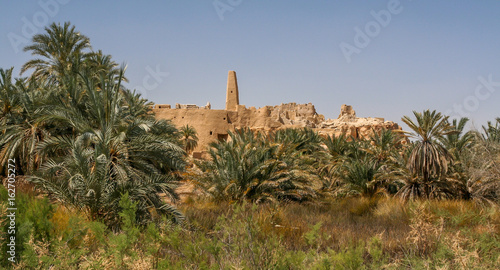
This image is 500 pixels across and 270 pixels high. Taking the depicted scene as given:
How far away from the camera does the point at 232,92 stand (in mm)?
49625

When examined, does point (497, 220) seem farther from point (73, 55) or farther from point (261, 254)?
point (73, 55)

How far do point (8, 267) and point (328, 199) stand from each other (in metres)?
11.3

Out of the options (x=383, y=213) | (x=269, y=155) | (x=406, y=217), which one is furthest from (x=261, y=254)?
(x=269, y=155)

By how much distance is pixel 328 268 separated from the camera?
3348mm

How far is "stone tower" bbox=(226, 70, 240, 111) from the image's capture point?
49.1 m

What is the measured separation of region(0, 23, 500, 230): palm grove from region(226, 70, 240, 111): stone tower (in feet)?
103

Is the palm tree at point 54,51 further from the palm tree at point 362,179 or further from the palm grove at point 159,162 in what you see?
the palm tree at point 362,179

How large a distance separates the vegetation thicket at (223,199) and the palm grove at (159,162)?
0.05 meters

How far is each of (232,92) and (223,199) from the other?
38.9m

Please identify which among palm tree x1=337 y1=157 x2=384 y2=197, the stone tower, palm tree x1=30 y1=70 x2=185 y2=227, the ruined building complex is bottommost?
palm tree x1=337 y1=157 x2=384 y2=197

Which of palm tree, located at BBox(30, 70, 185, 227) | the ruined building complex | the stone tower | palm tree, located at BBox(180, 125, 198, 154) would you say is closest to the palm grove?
palm tree, located at BBox(30, 70, 185, 227)

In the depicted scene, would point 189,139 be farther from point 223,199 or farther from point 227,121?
point 223,199

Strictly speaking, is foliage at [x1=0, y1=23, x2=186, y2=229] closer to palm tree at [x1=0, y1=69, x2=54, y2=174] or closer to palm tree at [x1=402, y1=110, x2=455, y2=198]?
palm tree at [x1=0, y1=69, x2=54, y2=174]

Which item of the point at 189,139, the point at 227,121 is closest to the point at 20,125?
the point at 189,139
